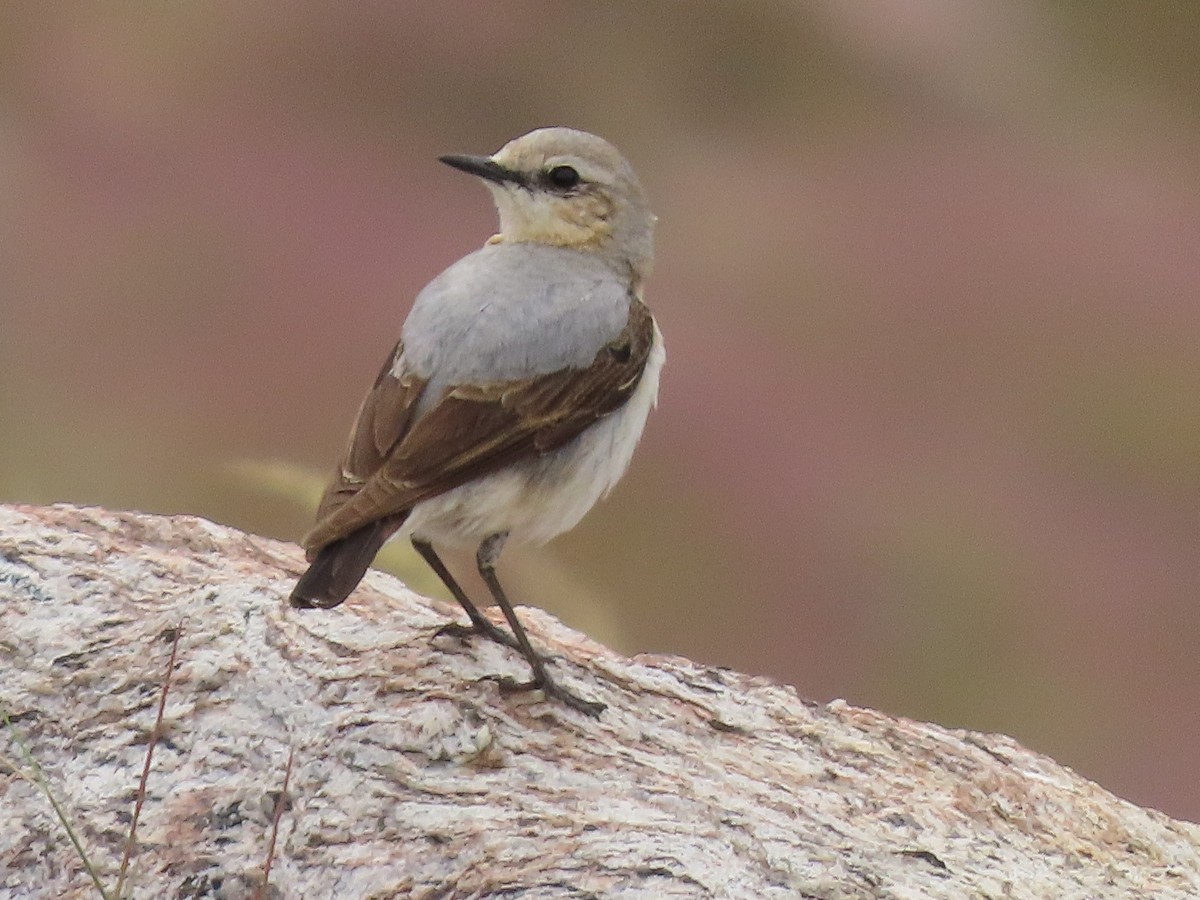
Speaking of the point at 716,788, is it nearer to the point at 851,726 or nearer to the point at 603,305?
the point at 851,726

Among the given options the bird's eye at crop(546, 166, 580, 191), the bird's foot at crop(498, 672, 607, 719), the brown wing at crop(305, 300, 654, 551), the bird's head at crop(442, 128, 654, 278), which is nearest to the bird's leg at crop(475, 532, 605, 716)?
the bird's foot at crop(498, 672, 607, 719)


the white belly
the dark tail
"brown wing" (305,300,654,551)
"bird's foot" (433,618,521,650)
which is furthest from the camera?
"bird's foot" (433,618,521,650)

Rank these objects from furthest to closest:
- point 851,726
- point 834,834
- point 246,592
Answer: point 851,726 < point 246,592 < point 834,834

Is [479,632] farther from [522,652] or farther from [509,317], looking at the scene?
[509,317]

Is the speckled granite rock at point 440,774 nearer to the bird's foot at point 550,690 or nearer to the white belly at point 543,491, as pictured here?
the bird's foot at point 550,690

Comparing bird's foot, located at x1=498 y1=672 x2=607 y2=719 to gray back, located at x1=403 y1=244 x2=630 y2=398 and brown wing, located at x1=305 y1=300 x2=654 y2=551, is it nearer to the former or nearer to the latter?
brown wing, located at x1=305 y1=300 x2=654 y2=551

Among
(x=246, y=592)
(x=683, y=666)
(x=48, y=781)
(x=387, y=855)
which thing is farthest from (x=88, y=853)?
(x=683, y=666)

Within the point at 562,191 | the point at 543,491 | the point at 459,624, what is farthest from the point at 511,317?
the point at 459,624
